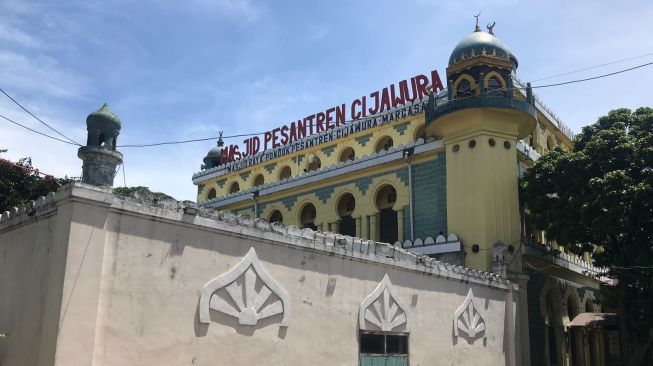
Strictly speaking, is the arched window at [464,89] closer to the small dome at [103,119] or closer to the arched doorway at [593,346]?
the arched doorway at [593,346]

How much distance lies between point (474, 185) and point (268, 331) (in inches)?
571

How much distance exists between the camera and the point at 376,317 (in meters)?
13.9

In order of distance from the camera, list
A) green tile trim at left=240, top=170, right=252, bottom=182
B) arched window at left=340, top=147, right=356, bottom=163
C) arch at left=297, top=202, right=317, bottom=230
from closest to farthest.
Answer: arch at left=297, top=202, right=317, bottom=230
arched window at left=340, top=147, right=356, bottom=163
green tile trim at left=240, top=170, right=252, bottom=182

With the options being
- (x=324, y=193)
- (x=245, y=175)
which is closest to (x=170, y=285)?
(x=324, y=193)

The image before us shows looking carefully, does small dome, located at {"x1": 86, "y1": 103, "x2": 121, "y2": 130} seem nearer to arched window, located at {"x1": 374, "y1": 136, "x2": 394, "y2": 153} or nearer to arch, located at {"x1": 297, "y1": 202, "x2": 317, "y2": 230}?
arch, located at {"x1": 297, "y1": 202, "x2": 317, "y2": 230}

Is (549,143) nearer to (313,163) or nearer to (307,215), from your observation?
(313,163)

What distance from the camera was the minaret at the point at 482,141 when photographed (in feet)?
75.5

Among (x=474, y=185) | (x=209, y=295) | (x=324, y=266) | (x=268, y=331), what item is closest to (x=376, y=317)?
(x=324, y=266)

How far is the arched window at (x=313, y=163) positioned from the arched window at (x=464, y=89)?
11.1 m

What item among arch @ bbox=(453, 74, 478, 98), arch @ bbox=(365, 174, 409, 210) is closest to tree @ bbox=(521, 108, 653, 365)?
arch @ bbox=(453, 74, 478, 98)

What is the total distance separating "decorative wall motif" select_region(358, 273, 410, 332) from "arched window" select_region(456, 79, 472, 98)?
1296 cm

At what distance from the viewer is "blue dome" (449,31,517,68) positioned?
2469 cm

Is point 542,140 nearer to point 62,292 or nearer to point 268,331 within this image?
point 268,331

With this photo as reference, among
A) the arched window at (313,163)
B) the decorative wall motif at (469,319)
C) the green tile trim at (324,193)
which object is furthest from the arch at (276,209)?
the decorative wall motif at (469,319)
